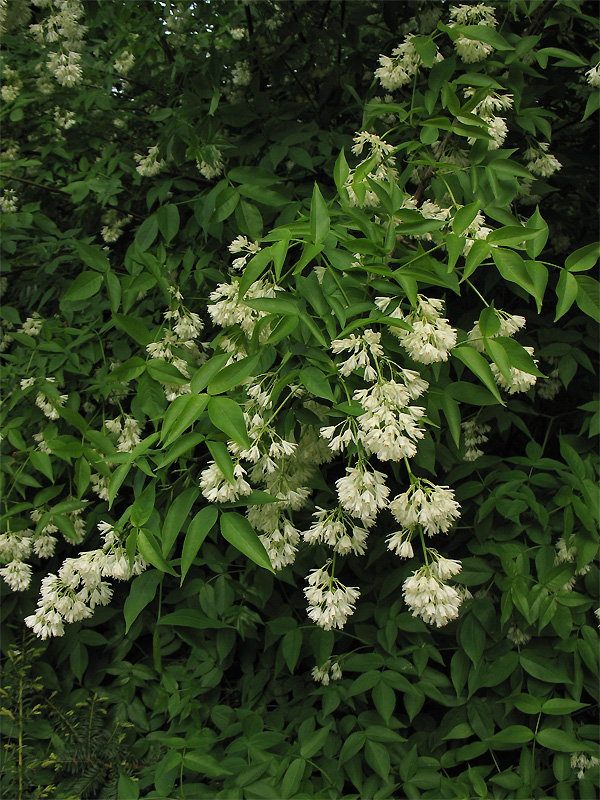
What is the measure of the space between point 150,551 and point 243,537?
250 mm

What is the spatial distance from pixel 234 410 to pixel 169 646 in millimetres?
1507

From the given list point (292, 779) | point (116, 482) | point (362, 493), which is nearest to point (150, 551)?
point (116, 482)

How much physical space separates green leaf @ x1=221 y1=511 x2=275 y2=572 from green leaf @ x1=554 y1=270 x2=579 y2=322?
38.5 inches

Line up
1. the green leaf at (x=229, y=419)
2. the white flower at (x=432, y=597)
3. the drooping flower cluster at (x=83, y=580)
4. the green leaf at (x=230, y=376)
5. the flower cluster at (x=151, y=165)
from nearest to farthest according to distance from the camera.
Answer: the green leaf at (x=229, y=419), the green leaf at (x=230, y=376), the white flower at (x=432, y=597), the drooping flower cluster at (x=83, y=580), the flower cluster at (x=151, y=165)

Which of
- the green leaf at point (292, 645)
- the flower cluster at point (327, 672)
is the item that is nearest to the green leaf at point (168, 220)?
the green leaf at point (292, 645)

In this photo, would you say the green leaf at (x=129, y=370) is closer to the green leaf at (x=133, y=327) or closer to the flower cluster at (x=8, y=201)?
the green leaf at (x=133, y=327)

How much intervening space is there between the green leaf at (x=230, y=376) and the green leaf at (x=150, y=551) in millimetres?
403

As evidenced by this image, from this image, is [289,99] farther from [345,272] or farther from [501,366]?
[501,366]

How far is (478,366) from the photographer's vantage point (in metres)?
1.53

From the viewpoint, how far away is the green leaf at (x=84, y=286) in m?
2.22

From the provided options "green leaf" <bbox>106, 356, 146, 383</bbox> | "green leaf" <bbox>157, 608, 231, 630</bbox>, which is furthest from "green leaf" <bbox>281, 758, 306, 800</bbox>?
"green leaf" <bbox>106, 356, 146, 383</bbox>

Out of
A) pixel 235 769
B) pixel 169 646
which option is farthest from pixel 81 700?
pixel 235 769

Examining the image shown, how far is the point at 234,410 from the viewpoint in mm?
1434

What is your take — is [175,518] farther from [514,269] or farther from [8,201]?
[8,201]
